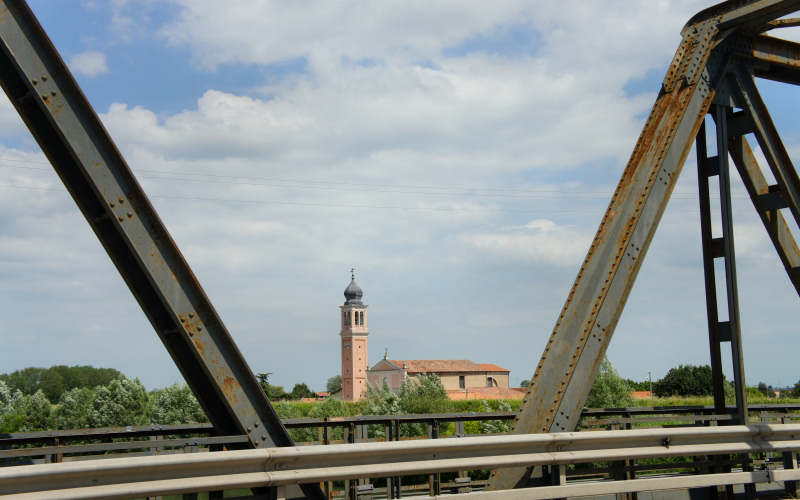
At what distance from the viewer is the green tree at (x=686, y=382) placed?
90.9 m

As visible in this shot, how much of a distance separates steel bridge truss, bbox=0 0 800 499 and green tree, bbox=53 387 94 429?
79.9 m

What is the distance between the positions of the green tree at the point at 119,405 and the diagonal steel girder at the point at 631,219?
73.5m

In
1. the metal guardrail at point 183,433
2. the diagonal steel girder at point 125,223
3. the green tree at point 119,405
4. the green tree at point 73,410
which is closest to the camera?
the diagonal steel girder at point 125,223

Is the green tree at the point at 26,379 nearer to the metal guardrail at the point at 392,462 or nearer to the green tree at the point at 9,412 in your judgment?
the green tree at the point at 9,412

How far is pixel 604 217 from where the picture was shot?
314 inches

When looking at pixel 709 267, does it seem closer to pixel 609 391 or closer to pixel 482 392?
pixel 609 391

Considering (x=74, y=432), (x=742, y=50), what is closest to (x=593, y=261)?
(x=742, y=50)

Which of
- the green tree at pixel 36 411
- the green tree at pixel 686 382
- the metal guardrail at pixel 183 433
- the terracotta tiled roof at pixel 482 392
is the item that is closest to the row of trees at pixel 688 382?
the green tree at pixel 686 382

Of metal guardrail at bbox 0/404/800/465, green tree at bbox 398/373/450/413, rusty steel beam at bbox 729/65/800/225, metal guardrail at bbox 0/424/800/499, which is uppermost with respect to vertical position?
rusty steel beam at bbox 729/65/800/225

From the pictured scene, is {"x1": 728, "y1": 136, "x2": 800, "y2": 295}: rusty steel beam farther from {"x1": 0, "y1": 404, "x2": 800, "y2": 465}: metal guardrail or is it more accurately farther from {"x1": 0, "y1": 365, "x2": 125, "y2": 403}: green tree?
{"x1": 0, "y1": 365, "x2": 125, "y2": 403}: green tree

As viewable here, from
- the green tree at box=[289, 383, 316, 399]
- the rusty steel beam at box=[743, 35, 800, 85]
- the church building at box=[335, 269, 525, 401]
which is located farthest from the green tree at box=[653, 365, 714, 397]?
the green tree at box=[289, 383, 316, 399]

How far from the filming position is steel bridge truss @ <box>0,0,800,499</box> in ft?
18.4

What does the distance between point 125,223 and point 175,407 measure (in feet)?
225

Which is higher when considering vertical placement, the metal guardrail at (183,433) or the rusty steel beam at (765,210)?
the rusty steel beam at (765,210)
